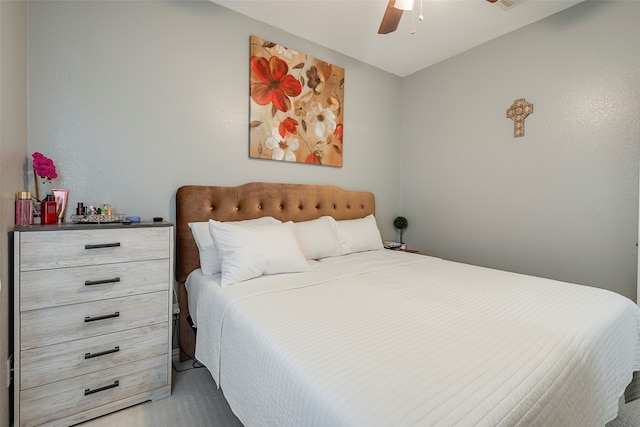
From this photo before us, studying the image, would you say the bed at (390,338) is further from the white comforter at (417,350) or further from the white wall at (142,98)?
the white wall at (142,98)

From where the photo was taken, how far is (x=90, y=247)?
1.40 metres

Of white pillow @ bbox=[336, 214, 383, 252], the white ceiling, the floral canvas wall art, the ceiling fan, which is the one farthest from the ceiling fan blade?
white pillow @ bbox=[336, 214, 383, 252]

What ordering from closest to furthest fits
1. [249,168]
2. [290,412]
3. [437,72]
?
[290,412] → [249,168] → [437,72]

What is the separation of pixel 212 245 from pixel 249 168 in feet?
2.61

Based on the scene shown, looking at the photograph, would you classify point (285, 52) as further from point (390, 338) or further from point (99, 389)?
point (99, 389)

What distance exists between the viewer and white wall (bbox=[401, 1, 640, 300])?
6.48 feet

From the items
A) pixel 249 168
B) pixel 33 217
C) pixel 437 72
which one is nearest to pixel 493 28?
pixel 437 72

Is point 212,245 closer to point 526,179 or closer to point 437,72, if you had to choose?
point 526,179

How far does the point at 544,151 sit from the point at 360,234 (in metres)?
1.63

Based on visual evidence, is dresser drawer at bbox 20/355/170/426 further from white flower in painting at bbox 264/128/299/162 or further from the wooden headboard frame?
white flower in painting at bbox 264/128/299/162

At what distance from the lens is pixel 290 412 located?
79 cm

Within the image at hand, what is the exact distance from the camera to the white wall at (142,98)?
1.66 metres

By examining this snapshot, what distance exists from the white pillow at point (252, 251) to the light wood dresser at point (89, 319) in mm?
289

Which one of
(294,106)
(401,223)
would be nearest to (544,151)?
(401,223)
